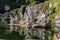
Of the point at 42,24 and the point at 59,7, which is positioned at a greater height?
the point at 59,7

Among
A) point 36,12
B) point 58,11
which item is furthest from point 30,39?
point 36,12

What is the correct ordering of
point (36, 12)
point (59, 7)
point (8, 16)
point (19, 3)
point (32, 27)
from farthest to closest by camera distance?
1. point (19, 3)
2. point (8, 16)
3. point (36, 12)
4. point (59, 7)
5. point (32, 27)

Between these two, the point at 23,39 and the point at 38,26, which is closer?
the point at 23,39

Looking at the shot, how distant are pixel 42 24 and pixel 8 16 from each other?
23.5 meters

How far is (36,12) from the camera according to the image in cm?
7138

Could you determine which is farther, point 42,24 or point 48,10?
point 48,10

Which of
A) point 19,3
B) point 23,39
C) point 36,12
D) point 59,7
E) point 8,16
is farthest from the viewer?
point 19,3

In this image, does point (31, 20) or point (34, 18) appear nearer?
point (31, 20)

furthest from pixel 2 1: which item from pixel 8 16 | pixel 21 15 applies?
pixel 21 15

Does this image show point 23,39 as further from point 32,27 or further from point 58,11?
point 58,11

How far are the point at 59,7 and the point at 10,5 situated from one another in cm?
3890

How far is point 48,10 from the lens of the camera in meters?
69.8

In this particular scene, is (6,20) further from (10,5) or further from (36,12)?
(10,5)

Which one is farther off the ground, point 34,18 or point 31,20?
point 34,18
